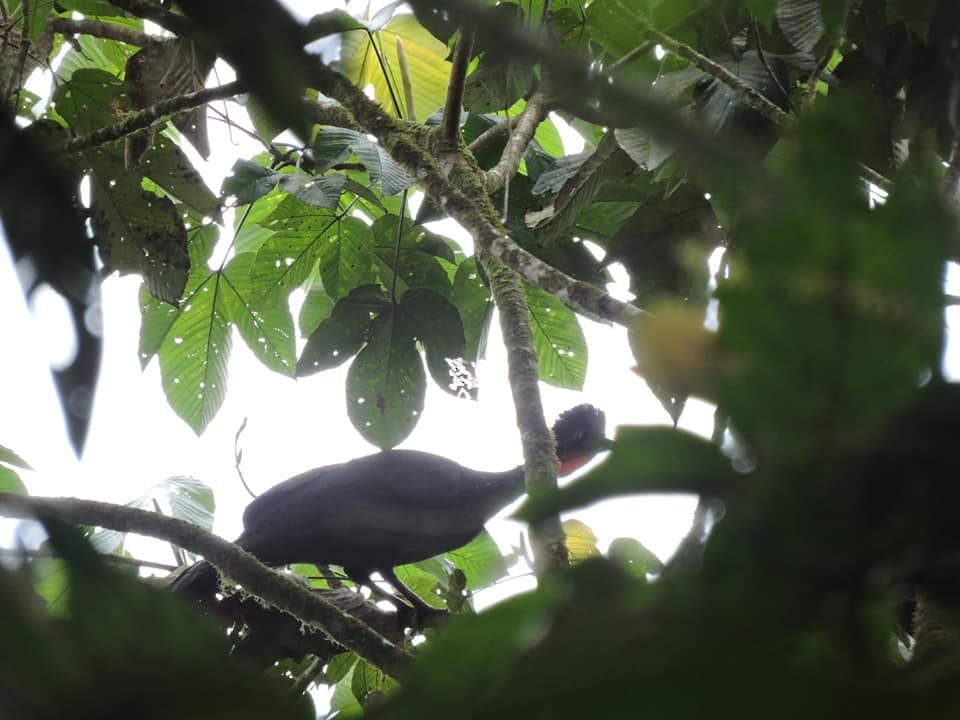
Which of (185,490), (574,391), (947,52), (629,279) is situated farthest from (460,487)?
(947,52)

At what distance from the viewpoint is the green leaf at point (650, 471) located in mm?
413

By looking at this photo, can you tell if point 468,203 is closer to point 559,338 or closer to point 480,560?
point 559,338

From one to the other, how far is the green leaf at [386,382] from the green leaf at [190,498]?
693 mm

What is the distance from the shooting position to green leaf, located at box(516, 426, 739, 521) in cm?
41

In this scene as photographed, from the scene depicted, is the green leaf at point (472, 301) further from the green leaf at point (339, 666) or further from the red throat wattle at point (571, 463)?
the green leaf at point (339, 666)

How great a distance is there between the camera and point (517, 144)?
7.80 feet

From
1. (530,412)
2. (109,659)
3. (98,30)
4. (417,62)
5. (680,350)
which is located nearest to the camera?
(109,659)

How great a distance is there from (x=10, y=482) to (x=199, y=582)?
632 mm

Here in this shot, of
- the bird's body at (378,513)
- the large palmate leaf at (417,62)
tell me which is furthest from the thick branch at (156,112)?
the bird's body at (378,513)

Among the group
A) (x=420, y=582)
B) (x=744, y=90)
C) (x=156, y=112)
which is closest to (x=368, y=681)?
(x=420, y=582)

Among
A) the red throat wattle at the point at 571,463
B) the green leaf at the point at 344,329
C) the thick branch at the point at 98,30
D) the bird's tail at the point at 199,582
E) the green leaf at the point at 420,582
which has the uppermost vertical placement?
the thick branch at the point at 98,30

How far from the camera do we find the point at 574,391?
3271 mm

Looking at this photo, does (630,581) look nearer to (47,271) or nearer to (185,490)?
(47,271)

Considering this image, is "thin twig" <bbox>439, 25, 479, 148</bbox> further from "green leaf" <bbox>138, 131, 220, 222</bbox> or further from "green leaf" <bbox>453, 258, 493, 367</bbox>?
"green leaf" <bbox>453, 258, 493, 367</bbox>
